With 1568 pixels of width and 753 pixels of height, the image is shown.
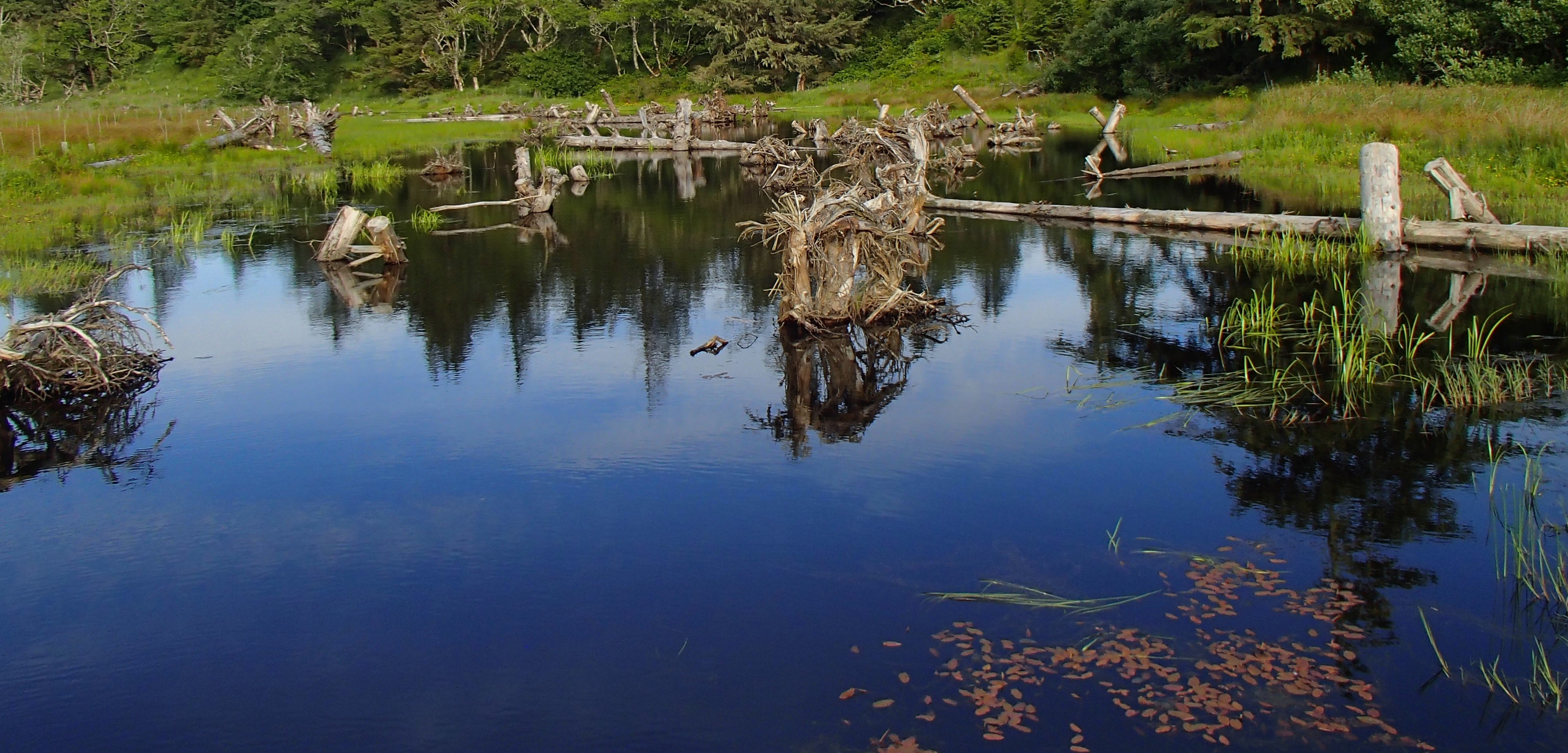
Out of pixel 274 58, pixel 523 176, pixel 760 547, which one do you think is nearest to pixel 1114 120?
pixel 523 176

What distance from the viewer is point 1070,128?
4316cm

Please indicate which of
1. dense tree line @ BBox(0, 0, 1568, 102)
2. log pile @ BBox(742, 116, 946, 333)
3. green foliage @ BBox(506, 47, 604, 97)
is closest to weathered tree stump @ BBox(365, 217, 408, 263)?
log pile @ BBox(742, 116, 946, 333)

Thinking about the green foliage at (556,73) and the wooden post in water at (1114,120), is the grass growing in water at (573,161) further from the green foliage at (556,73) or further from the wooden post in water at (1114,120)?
the green foliage at (556,73)

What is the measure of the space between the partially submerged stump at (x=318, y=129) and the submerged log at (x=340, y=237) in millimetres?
18420

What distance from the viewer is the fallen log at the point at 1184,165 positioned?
26.9 meters

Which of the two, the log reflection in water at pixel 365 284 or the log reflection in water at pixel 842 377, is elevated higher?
the log reflection in water at pixel 365 284

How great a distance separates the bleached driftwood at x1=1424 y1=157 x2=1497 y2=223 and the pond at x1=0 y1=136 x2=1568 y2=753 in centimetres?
Answer: 176

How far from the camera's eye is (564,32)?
2830 inches

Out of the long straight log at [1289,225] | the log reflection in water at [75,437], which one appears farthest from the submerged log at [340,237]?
the long straight log at [1289,225]

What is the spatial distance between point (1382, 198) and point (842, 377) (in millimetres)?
8862

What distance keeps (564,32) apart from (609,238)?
177ft

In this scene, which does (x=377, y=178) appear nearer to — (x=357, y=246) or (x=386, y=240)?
(x=357, y=246)

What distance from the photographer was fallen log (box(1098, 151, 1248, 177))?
26906mm

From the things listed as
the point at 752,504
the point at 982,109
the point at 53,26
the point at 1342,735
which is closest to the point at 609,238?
the point at 752,504
